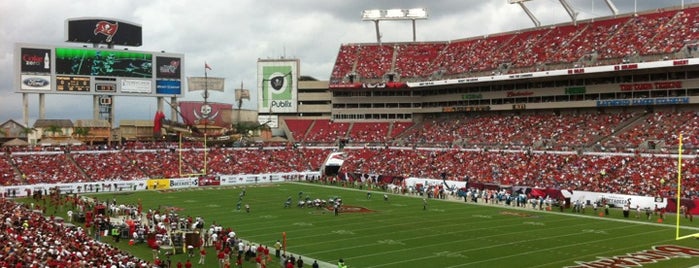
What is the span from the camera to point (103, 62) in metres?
62.5

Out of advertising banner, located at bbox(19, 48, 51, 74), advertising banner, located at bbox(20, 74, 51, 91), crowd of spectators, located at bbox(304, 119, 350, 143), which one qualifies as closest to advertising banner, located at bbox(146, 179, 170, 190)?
advertising banner, located at bbox(20, 74, 51, 91)

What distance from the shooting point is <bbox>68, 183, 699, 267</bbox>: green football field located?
24266mm

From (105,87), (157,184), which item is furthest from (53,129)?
(157,184)

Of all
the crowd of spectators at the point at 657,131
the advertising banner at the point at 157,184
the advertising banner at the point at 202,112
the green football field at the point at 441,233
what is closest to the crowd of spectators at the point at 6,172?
the advertising banner at the point at 157,184

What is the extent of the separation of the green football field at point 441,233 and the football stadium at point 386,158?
7.4 inches

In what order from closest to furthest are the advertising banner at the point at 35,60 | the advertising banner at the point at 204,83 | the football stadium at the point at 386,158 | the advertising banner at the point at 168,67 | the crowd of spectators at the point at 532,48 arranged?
the football stadium at the point at 386,158
the crowd of spectators at the point at 532,48
the advertising banner at the point at 35,60
the advertising banner at the point at 168,67
the advertising banner at the point at 204,83

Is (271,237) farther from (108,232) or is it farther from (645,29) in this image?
(645,29)

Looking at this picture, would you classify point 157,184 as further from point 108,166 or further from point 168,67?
point 168,67

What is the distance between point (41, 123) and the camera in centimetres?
6444

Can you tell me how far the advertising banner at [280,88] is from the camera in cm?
7925

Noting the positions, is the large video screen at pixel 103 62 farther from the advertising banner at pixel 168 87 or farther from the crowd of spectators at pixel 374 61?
the crowd of spectators at pixel 374 61

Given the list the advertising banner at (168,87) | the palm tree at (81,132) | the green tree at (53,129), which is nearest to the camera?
the palm tree at (81,132)

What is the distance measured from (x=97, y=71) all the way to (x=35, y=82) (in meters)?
5.53

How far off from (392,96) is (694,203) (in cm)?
4067
